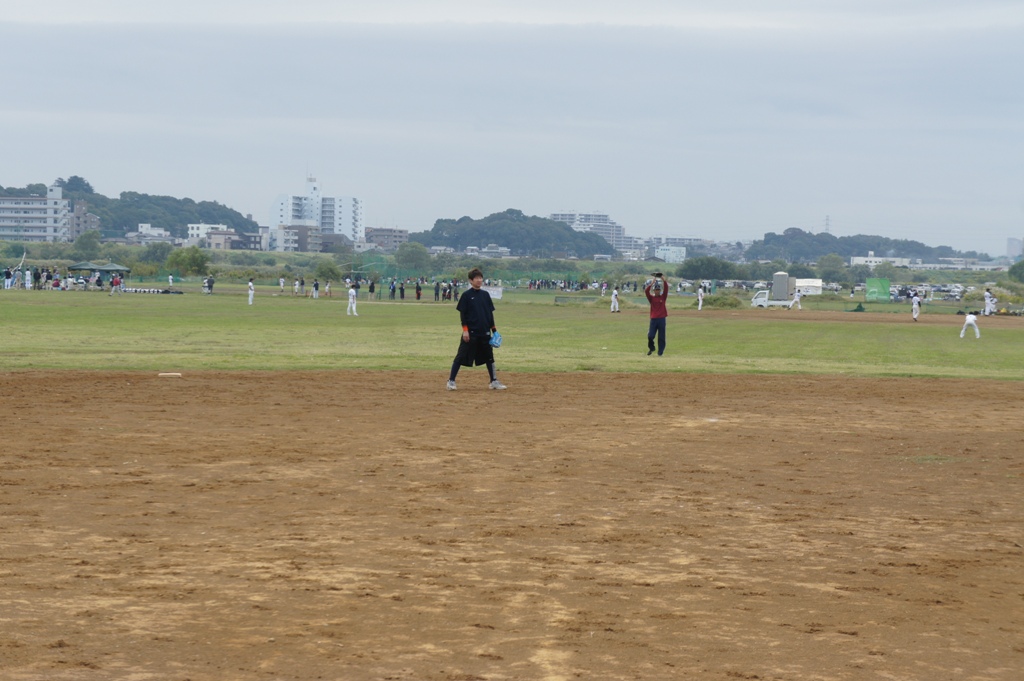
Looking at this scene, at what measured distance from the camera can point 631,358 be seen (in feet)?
87.2

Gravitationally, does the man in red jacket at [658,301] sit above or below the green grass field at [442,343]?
above

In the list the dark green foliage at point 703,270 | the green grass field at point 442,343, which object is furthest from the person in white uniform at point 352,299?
the dark green foliage at point 703,270

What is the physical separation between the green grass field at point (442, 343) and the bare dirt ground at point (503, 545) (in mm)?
8420

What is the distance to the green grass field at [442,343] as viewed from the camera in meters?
24.0

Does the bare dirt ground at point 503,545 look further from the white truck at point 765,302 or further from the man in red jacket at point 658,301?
the white truck at point 765,302

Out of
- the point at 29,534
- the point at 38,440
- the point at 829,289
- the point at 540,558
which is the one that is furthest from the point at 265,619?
the point at 829,289

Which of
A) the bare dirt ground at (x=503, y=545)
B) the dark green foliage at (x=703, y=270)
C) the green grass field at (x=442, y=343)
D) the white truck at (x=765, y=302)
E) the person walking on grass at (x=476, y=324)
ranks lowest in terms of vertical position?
Answer: the green grass field at (x=442, y=343)

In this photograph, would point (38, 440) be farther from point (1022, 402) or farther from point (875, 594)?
point (1022, 402)

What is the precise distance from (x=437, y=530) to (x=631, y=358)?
18.3 meters

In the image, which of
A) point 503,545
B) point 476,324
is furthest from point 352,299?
point 503,545

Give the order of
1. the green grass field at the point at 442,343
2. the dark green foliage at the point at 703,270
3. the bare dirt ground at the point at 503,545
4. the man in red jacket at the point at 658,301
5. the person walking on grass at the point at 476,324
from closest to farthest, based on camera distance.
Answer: the bare dirt ground at the point at 503,545
the person walking on grass at the point at 476,324
the green grass field at the point at 442,343
the man in red jacket at the point at 658,301
the dark green foliage at the point at 703,270

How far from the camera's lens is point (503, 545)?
26.6 ft

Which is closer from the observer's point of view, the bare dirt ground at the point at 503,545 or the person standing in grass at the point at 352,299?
the bare dirt ground at the point at 503,545

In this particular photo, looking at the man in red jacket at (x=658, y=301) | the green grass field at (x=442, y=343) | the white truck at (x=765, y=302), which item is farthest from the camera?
the white truck at (x=765, y=302)
